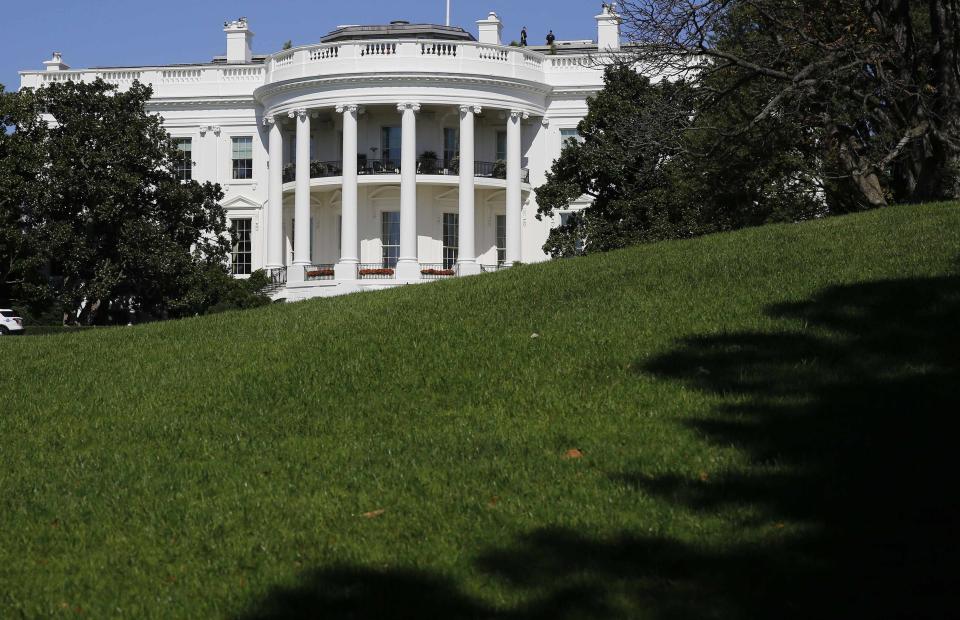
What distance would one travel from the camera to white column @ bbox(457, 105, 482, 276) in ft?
157

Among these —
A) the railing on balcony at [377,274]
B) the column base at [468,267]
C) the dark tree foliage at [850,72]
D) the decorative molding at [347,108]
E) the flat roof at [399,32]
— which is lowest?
the railing on balcony at [377,274]

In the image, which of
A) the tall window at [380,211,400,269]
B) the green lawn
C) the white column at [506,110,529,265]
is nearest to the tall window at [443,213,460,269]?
the tall window at [380,211,400,269]

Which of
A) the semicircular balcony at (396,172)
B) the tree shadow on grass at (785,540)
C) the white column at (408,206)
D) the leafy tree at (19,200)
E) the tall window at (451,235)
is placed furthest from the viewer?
the tall window at (451,235)

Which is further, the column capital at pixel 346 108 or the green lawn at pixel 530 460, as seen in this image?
the column capital at pixel 346 108

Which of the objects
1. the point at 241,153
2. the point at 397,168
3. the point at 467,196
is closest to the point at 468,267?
the point at 467,196

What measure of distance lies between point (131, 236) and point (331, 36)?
1616 centimetres

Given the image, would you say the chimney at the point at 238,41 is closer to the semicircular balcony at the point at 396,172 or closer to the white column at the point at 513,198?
the semicircular balcony at the point at 396,172

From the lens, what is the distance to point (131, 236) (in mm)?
42688

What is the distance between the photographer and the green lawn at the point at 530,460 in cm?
750

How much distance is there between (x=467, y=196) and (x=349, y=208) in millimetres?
4565

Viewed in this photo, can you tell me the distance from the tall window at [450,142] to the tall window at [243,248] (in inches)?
372

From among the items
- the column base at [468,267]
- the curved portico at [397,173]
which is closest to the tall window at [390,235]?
the curved portico at [397,173]

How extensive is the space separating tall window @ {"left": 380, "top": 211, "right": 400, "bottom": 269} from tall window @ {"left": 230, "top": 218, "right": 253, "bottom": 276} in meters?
6.86

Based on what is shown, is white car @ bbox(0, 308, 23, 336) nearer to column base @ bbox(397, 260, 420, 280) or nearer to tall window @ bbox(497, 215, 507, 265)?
column base @ bbox(397, 260, 420, 280)
